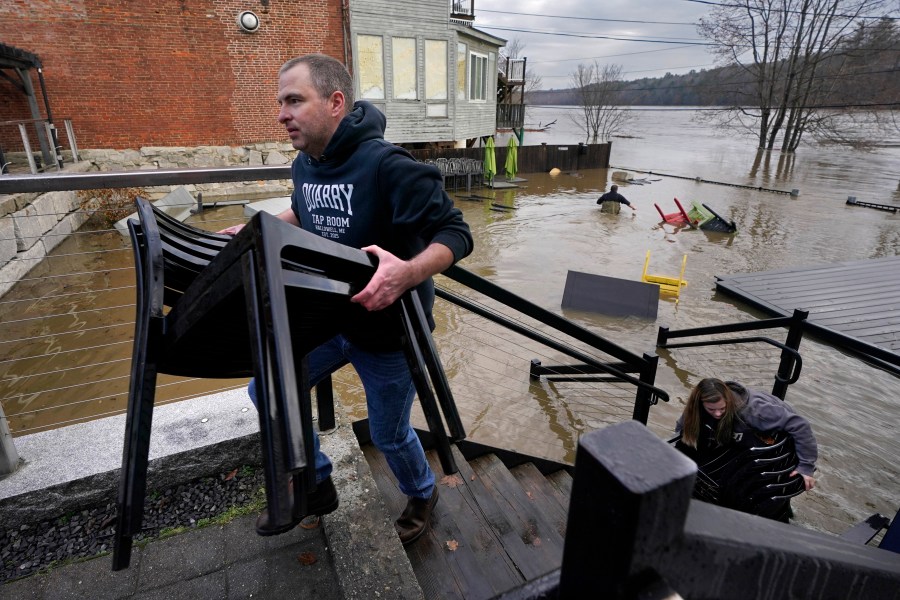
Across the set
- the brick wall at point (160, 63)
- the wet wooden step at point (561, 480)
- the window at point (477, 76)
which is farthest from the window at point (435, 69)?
the wet wooden step at point (561, 480)

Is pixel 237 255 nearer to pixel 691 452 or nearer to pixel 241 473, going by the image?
pixel 241 473

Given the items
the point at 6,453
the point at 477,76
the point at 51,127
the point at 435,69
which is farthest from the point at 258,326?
the point at 477,76

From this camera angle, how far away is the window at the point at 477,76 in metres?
19.1

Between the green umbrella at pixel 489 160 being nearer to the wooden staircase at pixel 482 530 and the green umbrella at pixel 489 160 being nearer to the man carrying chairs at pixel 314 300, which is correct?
the wooden staircase at pixel 482 530

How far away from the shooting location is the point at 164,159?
1331 centimetres

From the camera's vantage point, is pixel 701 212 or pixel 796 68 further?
pixel 796 68

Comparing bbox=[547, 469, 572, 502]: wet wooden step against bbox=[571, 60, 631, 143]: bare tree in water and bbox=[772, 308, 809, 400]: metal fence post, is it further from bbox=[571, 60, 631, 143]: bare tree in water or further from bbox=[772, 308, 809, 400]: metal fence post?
bbox=[571, 60, 631, 143]: bare tree in water

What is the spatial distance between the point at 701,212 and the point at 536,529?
13.4 metres

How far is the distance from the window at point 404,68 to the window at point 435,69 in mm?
525

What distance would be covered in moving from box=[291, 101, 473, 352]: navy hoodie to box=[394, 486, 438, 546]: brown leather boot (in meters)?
0.85

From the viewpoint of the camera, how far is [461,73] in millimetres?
18469

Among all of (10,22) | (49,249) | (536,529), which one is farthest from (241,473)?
(10,22)

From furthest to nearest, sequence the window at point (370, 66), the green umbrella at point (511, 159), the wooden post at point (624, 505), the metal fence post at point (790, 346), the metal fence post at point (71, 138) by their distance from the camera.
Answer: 1. the green umbrella at point (511, 159)
2. the window at point (370, 66)
3. the metal fence post at point (71, 138)
4. the metal fence post at point (790, 346)
5. the wooden post at point (624, 505)

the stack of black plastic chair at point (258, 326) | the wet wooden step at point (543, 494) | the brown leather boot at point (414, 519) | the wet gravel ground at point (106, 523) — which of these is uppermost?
the stack of black plastic chair at point (258, 326)
